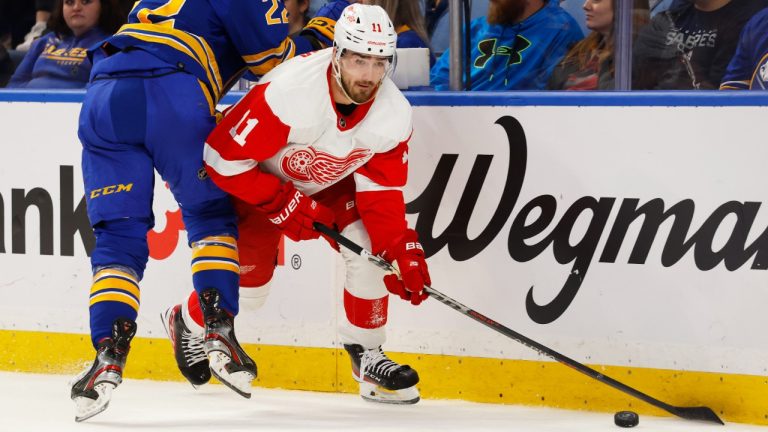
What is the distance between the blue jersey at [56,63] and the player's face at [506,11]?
1497 mm

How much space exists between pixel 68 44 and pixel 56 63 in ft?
0.33

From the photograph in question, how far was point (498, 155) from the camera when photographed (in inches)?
141

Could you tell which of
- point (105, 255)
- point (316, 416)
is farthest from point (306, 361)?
point (105, 255)

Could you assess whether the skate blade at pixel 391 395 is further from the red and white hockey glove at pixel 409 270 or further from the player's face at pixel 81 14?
the player's face at pixel 81 14

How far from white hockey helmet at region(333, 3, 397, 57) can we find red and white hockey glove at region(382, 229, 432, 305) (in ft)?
1.75

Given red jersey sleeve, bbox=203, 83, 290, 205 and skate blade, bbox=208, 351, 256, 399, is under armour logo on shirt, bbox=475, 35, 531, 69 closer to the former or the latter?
red jersey sleeve, bbox=203, 83, 290, 205

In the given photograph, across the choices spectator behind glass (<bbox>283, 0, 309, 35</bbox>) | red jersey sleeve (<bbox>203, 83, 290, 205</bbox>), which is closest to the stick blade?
red jersey sleeve (<bbox>203, 83, 290, 205</bbox>)

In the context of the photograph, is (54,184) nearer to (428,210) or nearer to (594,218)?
(428,210)

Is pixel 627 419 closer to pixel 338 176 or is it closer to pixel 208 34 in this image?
pixel 338 176

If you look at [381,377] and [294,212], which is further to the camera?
[381,377]

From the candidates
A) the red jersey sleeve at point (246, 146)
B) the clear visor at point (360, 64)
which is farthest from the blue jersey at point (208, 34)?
the clear visor at point (360, 64)

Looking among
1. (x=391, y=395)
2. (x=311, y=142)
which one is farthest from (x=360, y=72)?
(x=391, y=395)

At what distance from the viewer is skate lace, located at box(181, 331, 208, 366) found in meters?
3.61

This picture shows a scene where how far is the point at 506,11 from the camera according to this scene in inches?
150
